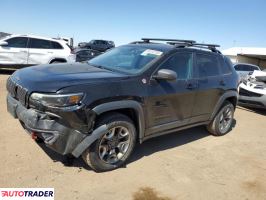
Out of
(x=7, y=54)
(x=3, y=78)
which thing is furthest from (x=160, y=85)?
(x=7, y=54)

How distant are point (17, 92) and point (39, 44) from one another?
888cm

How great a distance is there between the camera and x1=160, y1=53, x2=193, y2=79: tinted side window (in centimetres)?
504

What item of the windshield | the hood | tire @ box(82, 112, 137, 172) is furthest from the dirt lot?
the windshield

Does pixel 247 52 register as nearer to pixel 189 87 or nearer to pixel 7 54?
pixel 7 54

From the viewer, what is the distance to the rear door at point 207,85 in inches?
221

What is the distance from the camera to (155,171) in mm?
4598

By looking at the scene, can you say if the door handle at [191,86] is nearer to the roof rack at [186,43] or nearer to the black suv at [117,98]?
the black suv at [117,98]

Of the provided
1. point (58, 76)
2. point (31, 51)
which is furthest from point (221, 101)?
point (31, 51)

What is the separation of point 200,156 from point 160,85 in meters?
1.58

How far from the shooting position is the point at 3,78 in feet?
37.5

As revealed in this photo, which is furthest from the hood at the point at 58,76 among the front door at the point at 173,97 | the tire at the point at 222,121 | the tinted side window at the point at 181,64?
the tire at the point at 222,121

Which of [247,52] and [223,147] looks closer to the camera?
[223,147]

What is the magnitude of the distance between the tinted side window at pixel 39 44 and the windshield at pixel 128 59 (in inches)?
303

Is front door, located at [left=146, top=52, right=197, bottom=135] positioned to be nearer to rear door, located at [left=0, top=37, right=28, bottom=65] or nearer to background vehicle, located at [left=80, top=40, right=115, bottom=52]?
rear door, located at [left=0, top=37, right=28, bottom=65]
